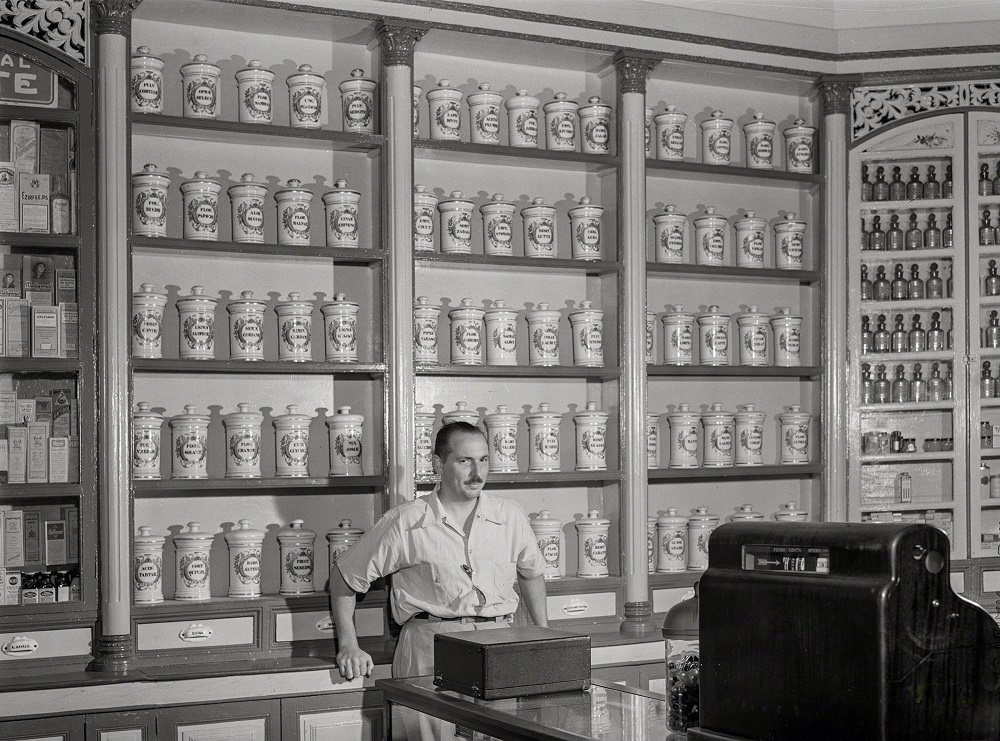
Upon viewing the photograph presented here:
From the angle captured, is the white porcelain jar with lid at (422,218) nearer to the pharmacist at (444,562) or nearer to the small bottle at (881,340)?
the pharmacist at (444,562)

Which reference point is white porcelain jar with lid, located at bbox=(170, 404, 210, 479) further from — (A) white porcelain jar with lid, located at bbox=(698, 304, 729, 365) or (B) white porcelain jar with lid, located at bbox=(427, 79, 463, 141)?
(A) white porcelain jar with lid, located at bbox=(698, 304, 729, 365)

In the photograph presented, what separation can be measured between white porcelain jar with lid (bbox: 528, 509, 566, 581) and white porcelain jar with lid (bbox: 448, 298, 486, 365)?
578 mm

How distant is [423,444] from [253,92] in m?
1.26

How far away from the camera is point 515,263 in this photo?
4.18m

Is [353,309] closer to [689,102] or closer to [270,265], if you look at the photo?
[270,265]

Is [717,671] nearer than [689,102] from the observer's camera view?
Yes

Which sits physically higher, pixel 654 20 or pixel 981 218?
pixel 654 20

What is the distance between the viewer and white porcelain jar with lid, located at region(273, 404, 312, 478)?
12.7ft

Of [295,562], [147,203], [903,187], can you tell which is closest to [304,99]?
[147,203]

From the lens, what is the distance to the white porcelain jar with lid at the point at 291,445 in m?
3.87

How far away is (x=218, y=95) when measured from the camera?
3871 millimetres

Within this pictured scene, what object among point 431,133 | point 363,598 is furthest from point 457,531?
point 431,133

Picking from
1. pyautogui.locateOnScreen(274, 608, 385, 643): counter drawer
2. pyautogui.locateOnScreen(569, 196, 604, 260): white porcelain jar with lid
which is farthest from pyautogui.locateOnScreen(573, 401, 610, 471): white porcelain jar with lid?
pyautogui.locateOnScreen(274, 608, 385, 643): counter drawer

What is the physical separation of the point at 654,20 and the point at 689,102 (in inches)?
18.1
